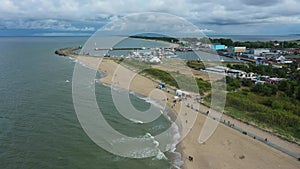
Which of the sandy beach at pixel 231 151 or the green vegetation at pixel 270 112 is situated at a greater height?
the green vegetation at pixel 270 112

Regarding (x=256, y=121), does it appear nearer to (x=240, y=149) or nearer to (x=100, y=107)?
(x=240, y=149)

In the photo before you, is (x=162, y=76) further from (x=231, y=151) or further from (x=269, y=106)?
(x=231, y=151)

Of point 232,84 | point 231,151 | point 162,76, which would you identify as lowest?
point 231,151

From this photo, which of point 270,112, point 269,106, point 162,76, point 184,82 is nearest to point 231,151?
point 270,112

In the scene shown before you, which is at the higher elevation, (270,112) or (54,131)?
(270,112)

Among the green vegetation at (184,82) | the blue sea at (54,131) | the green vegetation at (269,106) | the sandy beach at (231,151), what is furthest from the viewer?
the green vegetation at (184,82)

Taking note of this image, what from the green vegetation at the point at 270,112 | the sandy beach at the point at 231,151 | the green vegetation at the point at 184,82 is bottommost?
the sandy beach at the point at 231,151

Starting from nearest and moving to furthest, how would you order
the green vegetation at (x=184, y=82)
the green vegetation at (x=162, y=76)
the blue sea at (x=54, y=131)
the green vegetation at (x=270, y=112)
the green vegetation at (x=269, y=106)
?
the blue sea at (x=54, y=131), the green vegetation at (x=270, y=112), the green vegetation at (x=269, y=106), the green vegetation at (x=184, y=82), the green vegetation at (x=162, y=76)

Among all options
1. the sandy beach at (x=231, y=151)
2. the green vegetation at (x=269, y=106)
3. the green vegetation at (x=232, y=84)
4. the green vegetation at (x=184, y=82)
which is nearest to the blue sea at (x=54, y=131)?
the sandy beach at (x=231, y=151)

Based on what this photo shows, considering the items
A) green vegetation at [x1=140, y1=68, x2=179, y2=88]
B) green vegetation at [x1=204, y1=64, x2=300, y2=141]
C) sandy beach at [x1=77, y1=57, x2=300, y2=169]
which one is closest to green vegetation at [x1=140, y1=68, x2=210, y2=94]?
green vegetation at [x1=140, y1=68, x2=179, y2=88]

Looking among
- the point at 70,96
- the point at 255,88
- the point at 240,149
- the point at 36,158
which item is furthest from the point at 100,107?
the point at 255,88

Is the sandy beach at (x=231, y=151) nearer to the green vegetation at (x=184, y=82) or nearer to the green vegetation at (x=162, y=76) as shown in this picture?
the green vegetation at (x=184, y=82)
